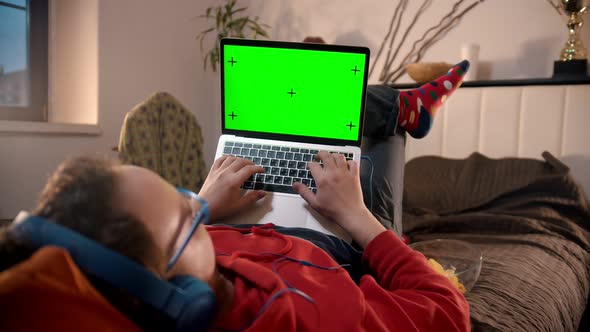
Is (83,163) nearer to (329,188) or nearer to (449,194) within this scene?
(329,188)

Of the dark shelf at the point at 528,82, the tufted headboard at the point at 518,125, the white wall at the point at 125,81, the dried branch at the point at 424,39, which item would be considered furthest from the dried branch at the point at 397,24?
the white wall at the point at 125,81

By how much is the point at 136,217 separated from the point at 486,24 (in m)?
2.14

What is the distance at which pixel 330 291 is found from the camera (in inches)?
21.1

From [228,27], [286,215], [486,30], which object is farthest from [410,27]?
[286,215]

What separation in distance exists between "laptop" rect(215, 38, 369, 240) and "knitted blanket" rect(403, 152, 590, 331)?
1.43 feet

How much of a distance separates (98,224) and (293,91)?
0.71m

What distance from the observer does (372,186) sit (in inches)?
40.8

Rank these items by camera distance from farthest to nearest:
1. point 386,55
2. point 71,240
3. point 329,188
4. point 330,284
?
point 386,55
point 329,188
point 330,284
point 71,240

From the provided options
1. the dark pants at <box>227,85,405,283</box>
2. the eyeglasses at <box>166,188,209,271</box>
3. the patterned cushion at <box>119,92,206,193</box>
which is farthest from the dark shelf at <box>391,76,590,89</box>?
the eyeglasses at <box>166,188,209,271</box>

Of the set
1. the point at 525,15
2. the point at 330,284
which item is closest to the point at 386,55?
the point at 525,15

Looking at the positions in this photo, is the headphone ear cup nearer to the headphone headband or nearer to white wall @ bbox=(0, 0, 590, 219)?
the headphone headband

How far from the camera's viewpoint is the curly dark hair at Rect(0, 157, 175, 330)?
1.17ft

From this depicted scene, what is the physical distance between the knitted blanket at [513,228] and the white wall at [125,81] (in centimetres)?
156

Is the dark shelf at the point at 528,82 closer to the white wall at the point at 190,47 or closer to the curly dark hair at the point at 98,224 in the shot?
the white wall at the point at 190,47
